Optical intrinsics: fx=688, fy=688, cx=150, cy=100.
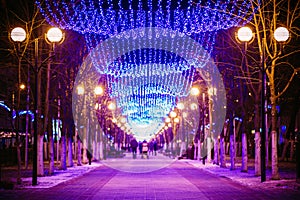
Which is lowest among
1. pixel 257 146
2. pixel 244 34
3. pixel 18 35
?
pixel 257 146

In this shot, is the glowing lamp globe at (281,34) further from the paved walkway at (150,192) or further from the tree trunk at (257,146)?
the tree trunk at (257,146)

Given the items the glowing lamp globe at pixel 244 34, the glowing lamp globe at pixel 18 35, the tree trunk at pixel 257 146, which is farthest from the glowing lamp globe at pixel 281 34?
the glowing lamp globe at pixel 18 35

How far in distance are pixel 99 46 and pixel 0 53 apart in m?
12.4

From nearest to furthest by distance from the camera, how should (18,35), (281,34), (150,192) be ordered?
(150,192), (281,34), (18,35)

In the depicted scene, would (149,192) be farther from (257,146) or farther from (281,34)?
(257,146)

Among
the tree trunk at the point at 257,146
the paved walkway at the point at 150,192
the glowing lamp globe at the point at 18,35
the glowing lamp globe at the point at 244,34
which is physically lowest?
the paved walkway at the point at 150,192

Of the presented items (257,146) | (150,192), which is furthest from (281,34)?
(150,192)

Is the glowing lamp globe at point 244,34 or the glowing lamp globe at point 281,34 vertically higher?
the glowing lamp globe at point 244,34

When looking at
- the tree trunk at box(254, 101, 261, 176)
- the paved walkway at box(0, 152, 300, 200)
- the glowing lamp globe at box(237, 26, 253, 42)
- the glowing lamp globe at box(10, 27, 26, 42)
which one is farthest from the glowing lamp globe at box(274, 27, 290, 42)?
the glowing lamp globe at box(10, 27, 26, 42)

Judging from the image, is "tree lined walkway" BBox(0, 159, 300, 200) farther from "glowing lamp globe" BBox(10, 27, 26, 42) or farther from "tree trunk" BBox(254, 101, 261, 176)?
"glowing lamp globe" BBox(10, 27, 26, 42)

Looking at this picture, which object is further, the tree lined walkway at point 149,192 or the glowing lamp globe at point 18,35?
the glowing lamp globe at point 18,35

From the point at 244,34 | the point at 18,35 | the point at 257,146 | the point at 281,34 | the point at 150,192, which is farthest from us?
the point at 257,146

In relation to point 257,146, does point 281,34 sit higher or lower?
higher

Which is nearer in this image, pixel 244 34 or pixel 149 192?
pixel 149 192
